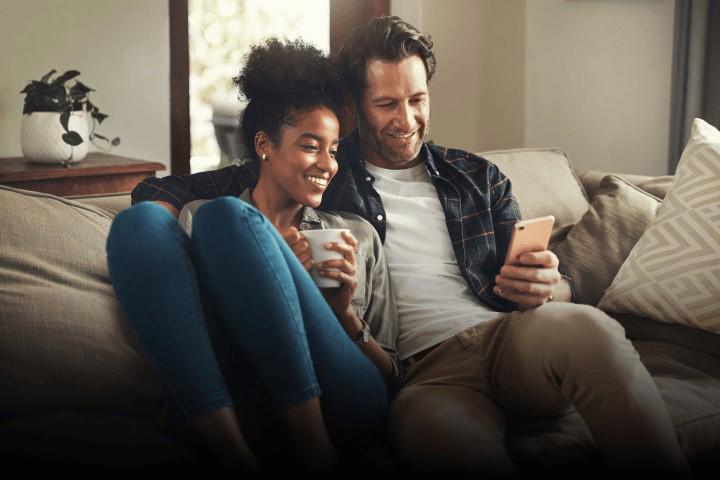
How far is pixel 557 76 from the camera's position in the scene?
10.4 feet

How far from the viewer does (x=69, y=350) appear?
4.30 feet

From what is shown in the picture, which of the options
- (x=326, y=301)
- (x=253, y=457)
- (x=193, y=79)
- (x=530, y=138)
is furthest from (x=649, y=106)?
(x=193, y=79)

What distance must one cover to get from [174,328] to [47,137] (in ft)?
4.81

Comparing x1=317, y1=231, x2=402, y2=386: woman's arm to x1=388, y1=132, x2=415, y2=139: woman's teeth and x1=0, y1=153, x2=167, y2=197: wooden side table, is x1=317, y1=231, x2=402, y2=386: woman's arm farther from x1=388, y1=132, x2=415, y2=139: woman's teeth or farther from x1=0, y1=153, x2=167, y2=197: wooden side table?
x1=0, y1=153, x2=167, y2=197: wooden side table

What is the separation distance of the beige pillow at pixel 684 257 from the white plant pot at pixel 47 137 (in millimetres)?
1550

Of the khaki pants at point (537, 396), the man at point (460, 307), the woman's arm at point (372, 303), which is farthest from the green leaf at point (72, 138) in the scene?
the khaki pants at point (537, 396)

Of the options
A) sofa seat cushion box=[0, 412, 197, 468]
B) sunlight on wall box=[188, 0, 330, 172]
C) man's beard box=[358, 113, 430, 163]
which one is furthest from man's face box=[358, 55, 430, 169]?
sunlight on wall box=[188, 0, 330, 172]

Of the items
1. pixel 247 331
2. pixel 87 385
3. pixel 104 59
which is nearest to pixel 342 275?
Result: pixel 247 331

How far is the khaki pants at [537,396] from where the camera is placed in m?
1.19

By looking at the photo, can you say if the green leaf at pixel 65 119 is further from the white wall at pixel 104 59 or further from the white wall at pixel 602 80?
the white wall at pixel 602 80

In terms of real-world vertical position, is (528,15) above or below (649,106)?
above

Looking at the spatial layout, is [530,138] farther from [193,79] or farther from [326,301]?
[193,79]

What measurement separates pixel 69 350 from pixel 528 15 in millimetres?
2383

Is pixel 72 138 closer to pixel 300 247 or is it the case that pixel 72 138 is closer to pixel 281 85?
pixel 281 85
